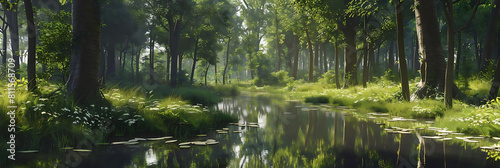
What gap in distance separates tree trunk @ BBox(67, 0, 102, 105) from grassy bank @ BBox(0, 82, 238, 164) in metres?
0.44

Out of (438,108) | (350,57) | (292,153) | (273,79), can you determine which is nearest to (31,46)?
(292,153)

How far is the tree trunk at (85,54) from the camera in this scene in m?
8.28

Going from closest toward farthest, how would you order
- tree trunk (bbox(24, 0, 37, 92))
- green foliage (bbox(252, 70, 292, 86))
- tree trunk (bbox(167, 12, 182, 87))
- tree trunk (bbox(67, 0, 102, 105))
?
tree trunk (bbox(67, 0, 102, 105))
tree trunk (bbox(24, 0, 37, 92))
tree trunk (bbox(167, 12, 182, 87))
green foliage (bbox(252, 70, 292, 86))

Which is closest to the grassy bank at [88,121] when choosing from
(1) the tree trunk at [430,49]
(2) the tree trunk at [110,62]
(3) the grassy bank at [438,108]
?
(3) the grassy bank at [438,108]

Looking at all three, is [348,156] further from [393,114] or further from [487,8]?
[487,8]

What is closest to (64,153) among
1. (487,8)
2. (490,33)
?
(490,33)

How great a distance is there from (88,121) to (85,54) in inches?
96.5

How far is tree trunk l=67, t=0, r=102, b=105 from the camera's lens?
828 centimetres

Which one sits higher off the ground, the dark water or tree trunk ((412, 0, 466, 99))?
tree trunk ((412, 0, 466, 99))

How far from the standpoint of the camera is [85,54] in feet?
28.1

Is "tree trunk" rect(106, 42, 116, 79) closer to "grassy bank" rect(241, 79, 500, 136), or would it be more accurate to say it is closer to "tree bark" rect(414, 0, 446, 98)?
"grassy bank" rect(241, 79, 500, 136)

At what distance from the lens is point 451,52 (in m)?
9.98

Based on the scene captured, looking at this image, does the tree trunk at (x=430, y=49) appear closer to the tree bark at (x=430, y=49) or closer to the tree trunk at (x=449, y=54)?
the tree bark at (x=430, y=49)

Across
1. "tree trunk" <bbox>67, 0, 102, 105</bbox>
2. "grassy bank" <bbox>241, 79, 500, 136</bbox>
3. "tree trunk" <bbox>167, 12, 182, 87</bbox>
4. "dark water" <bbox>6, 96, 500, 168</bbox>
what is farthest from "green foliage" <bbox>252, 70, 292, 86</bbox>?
"dark water" <bbox>6, 96, 500, 168</bbox>
